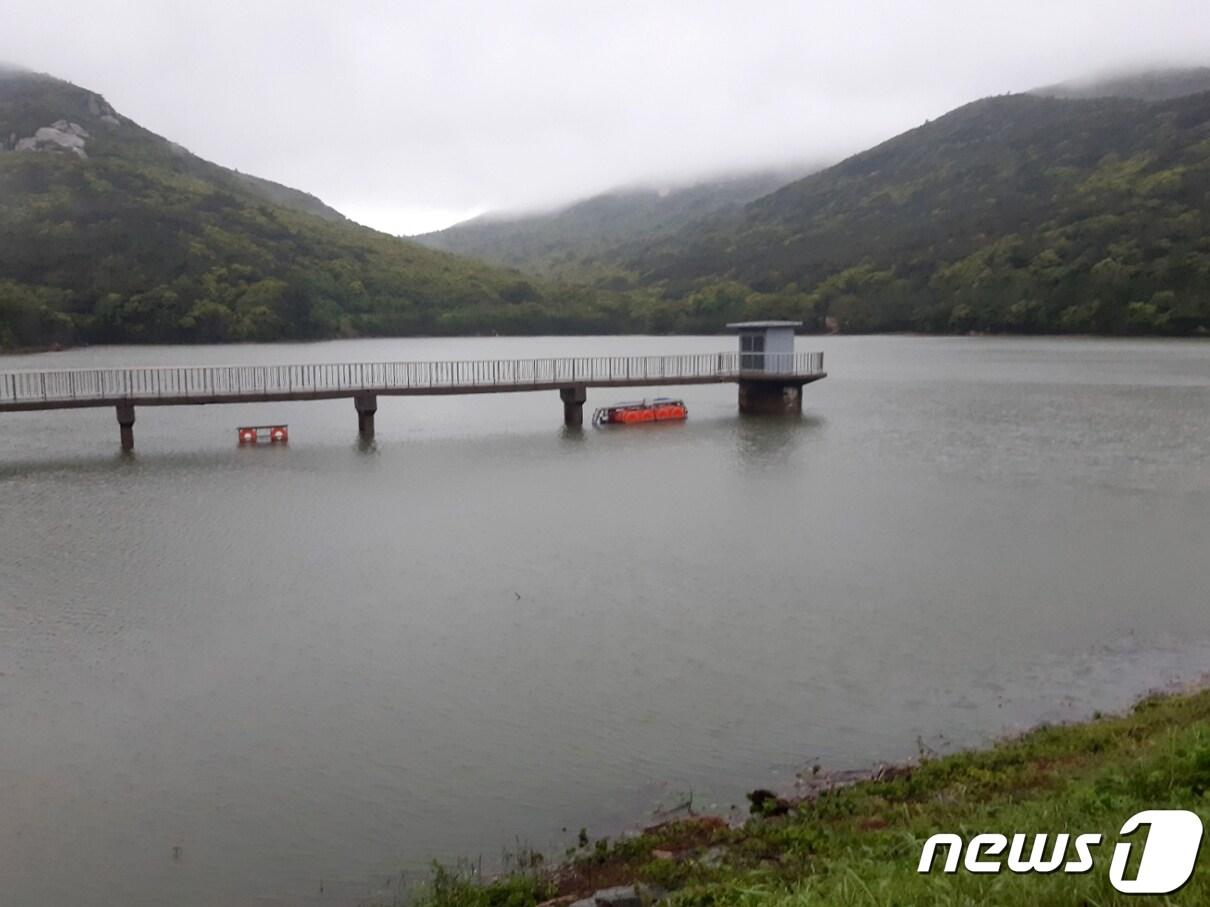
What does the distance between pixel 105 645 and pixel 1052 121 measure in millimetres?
206660

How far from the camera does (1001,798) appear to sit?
27.0 ft

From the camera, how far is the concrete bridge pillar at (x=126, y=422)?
111 feet

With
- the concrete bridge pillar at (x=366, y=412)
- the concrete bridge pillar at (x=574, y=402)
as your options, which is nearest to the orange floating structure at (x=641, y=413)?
the concrete bridge pillar at (x=574, y=402)

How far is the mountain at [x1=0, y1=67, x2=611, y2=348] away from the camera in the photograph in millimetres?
96562

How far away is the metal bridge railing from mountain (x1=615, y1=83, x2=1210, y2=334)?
5545cm

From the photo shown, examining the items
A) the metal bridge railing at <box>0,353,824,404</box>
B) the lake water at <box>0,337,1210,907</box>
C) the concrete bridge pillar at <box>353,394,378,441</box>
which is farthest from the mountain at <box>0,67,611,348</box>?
the lake water at <box>0,337,1210,907</box>

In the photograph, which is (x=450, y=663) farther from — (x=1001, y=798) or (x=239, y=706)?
(x=1001, y=798)

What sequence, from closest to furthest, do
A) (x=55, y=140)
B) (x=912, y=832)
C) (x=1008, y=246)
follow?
(x=912, y=832) < (x=1008, y=246) < (x=55, y=140)

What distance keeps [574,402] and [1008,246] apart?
322ft

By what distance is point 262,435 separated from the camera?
3656 centimetres

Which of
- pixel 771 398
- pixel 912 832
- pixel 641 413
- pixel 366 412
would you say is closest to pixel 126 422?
pixel 366 412

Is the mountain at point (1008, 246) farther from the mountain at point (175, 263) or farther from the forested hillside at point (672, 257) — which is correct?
the mountain at point (175, 263)

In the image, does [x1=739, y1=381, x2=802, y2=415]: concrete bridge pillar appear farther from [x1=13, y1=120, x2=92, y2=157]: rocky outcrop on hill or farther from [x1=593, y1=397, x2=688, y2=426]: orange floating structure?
[x1=13, y1=120, x2=92, y2=157]: rocky outcrop on hill

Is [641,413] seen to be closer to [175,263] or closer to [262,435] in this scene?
[262,435]
